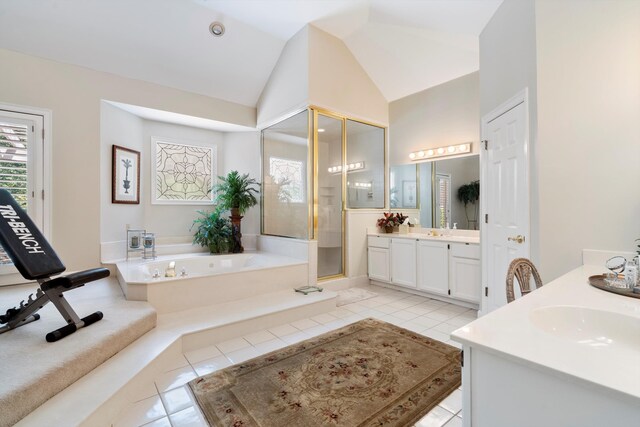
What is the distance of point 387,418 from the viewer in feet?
5.73

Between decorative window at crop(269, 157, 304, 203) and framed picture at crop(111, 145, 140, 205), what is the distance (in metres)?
2.14

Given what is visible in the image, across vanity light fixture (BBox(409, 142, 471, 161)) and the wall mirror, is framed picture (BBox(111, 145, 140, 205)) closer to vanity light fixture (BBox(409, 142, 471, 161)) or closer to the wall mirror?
the wall mirror

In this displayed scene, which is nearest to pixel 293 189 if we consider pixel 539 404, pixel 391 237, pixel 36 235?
pixel 391 237

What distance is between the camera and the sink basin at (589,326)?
1.06 m

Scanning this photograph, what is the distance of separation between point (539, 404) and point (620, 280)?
4.19ft

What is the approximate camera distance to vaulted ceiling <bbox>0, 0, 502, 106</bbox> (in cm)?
327

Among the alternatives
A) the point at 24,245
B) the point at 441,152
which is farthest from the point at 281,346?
the point at 441,152

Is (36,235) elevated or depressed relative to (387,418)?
elevated

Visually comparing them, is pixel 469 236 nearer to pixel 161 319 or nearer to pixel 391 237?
pixel 391 237

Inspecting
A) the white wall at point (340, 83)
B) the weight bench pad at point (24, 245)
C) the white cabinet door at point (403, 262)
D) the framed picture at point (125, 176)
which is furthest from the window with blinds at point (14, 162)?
the white cabinet door at point (403, 262)

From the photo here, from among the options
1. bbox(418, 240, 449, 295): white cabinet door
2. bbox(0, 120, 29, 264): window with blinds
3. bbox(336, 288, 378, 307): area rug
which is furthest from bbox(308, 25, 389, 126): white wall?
bbox(0, 120, 29, 264): window with blinds

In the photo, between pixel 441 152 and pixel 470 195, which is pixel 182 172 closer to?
pixel 441 152

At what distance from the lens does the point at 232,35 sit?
407cm

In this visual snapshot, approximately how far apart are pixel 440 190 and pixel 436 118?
114cm
